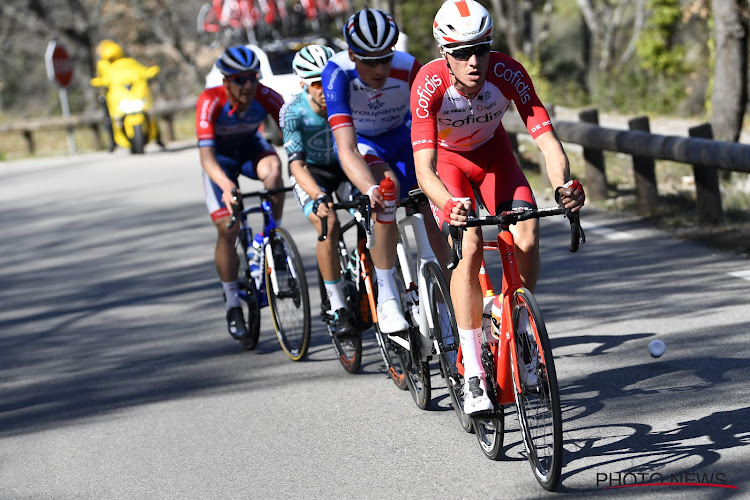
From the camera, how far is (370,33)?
21.2 ft

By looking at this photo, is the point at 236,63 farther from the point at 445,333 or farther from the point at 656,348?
the point at 656,348

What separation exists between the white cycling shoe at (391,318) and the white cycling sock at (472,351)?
109 cm

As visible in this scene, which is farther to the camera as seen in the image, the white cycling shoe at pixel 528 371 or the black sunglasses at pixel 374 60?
the black sunglasses at pixel 374 60

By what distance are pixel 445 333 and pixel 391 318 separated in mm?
622

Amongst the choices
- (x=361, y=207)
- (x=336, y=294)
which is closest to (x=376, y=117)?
(x=361, y=207)

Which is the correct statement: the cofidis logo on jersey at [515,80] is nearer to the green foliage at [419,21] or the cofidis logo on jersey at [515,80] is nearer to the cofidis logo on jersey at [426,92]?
the cofidis logo on jersey at [426,92]

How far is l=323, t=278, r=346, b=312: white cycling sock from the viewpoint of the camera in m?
7.39

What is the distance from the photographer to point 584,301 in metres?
8.60

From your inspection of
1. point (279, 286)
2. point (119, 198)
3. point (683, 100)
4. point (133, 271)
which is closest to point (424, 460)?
point (279, 286)

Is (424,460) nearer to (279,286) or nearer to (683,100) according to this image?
(279,286)

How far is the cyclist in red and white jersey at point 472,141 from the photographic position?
5.25 metres

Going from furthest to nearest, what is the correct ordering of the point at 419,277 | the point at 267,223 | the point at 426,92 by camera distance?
the point at 267,223 → the point at 419,277 → the point at 426,92

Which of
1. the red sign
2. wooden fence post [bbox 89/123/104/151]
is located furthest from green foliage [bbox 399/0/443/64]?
the red sign

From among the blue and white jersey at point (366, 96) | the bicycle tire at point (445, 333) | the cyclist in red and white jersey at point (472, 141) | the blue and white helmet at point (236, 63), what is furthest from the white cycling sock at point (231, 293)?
the cyclist in red and white jersey at point (472, 141)
